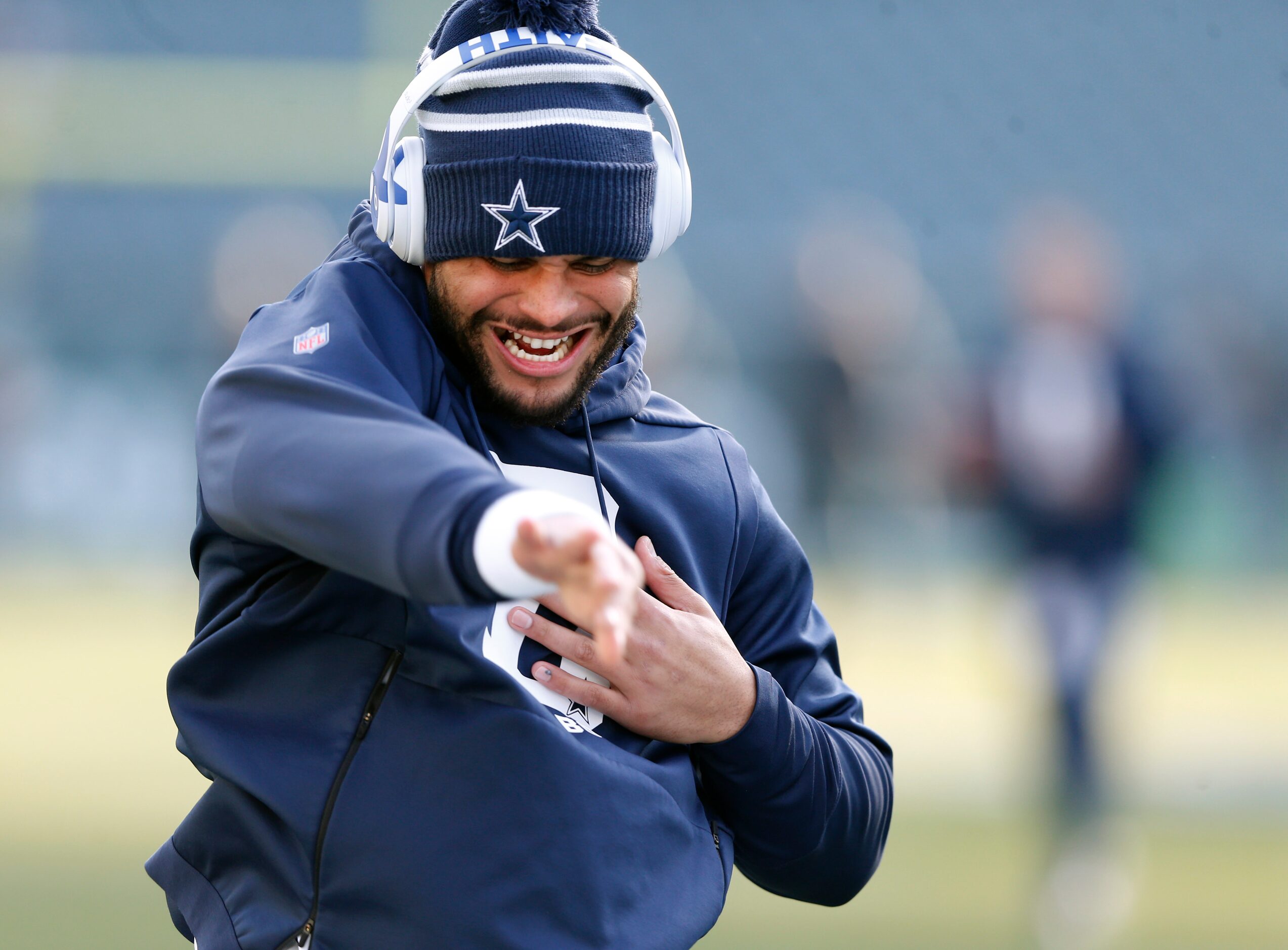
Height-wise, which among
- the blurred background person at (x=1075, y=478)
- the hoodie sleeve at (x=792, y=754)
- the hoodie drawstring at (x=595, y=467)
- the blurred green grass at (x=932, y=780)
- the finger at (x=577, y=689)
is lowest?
the blurred green grass at (x=932, y=780)

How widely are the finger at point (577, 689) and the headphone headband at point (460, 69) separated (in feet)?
1.61

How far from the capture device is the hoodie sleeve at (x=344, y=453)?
119 centimetres

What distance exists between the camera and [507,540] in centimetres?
114

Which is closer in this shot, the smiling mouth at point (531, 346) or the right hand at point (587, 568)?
the right hand at point (587, 568)

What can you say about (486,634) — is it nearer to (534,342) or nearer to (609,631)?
(534,342)

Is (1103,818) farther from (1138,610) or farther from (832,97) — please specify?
(832,97)

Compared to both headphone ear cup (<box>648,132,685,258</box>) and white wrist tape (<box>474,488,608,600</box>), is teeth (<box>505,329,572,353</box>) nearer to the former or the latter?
headphone ear cup (<box>648,132,685,258</box>)

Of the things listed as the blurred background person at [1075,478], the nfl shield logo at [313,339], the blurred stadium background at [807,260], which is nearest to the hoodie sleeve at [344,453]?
the nfl shield logo at [313,339]

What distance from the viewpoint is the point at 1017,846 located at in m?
5.05

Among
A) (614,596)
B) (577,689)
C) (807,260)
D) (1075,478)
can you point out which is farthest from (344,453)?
(807,260)

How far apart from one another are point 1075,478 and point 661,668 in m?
3.78

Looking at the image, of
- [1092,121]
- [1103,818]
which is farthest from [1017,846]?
[1092,121]

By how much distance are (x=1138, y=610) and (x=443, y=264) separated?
4.27 meters

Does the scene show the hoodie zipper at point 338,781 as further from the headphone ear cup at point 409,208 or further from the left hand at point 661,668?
the headphone ear cup at point 409,208
